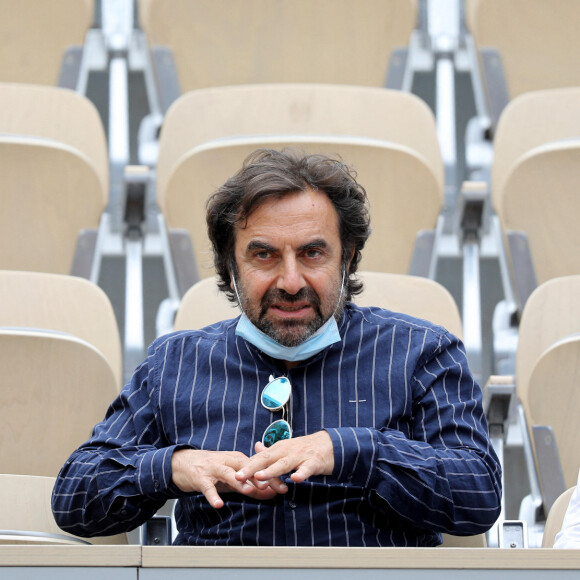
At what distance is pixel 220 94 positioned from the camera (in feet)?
7.07

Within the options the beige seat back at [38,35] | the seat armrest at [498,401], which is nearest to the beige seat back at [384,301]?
the seat armrest at [498,401]

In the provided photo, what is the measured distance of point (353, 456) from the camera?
1.33 m

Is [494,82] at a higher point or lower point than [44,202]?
higher

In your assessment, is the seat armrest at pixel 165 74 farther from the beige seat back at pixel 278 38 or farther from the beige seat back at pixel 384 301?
the beige seat back at pixel 384 301

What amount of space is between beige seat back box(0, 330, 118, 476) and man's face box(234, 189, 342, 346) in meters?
0.28

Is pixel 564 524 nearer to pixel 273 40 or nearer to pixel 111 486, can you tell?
pixel 111 486

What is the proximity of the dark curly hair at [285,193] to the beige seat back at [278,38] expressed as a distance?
3.04 feet

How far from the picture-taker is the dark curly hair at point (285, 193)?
60.5 inches

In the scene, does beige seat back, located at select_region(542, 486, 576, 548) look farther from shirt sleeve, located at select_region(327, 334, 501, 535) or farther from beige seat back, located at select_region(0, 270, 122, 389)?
beige seat back, located at select_region(0, 270, 122, 389)

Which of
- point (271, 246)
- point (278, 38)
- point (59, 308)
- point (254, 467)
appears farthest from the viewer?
point (278, 38)

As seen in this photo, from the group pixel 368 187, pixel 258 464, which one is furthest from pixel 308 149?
pixel 258 464

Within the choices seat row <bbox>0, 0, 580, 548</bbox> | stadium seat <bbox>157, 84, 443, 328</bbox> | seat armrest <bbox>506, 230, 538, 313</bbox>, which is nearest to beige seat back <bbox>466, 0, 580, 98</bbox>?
seat row <bbox>0, 0, 580, 548</bbox>

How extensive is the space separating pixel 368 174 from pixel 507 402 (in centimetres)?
46

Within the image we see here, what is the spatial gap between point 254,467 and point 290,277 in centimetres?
28
